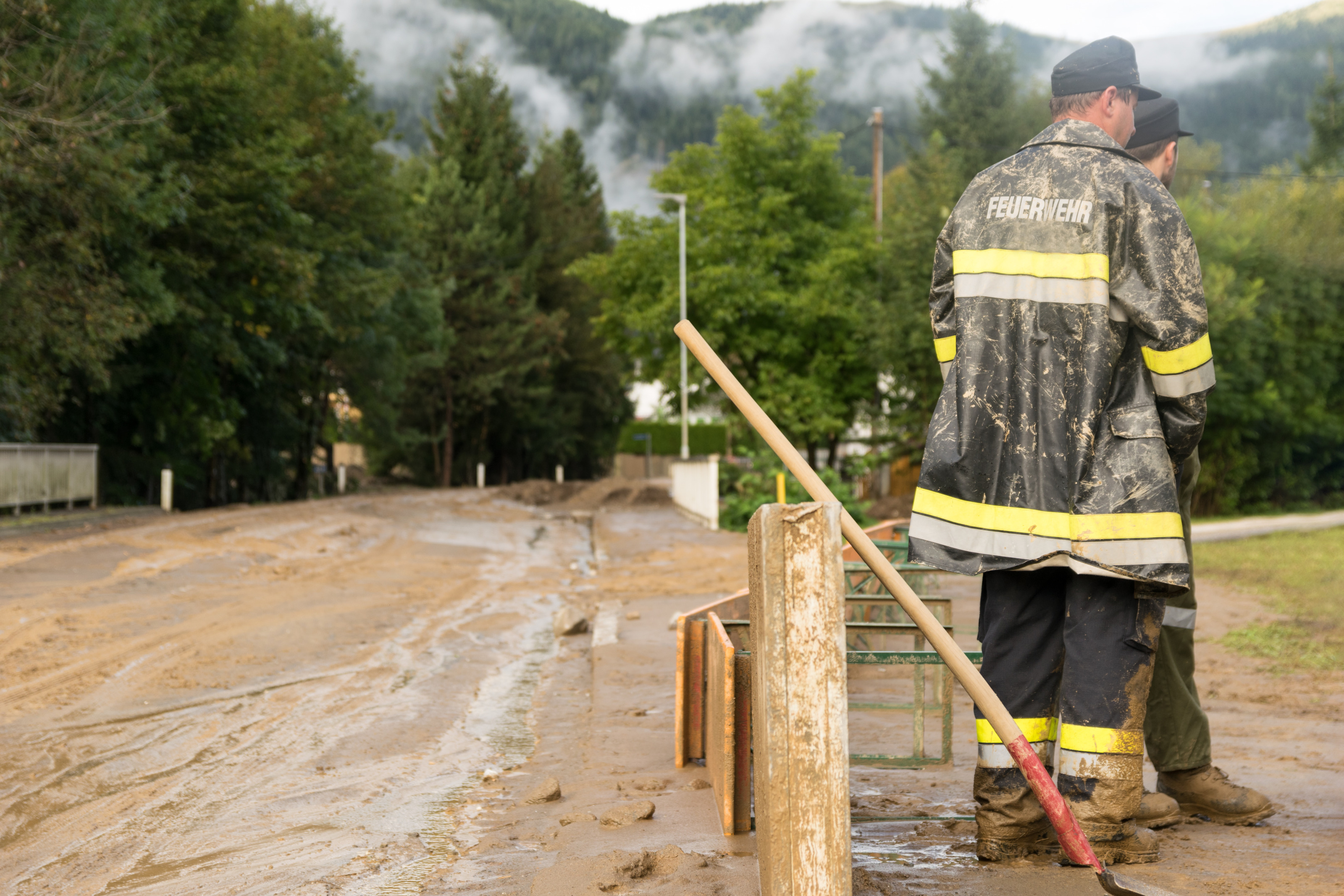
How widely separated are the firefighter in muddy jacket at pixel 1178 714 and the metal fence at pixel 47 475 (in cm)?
1873

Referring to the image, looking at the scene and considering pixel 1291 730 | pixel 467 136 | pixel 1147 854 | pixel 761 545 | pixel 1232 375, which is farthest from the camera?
pixel 467 136

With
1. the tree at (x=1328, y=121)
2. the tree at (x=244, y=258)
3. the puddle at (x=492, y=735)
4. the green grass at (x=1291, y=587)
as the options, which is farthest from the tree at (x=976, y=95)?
the puddle at (x=492, y=735)

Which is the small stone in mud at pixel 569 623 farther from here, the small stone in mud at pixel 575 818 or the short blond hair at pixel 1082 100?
the short blond hair at pixel 1082 100

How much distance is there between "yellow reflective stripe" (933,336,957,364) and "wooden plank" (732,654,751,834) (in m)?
1.15

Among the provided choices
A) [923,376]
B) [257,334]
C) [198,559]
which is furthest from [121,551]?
[923,376]

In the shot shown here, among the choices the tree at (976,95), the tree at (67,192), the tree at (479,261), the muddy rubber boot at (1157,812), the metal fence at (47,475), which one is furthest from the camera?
the tree at (479,261)

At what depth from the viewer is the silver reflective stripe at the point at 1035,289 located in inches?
119

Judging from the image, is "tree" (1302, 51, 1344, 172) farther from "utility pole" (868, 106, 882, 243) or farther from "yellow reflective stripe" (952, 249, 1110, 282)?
"yellow reflective stripe" (952, 249, 1110, 282)

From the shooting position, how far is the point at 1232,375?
22.8 m

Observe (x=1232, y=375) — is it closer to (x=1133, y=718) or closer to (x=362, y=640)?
(x=362, y=640)

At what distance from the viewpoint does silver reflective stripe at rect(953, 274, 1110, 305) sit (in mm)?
3023

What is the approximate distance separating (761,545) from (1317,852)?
2.08 meters

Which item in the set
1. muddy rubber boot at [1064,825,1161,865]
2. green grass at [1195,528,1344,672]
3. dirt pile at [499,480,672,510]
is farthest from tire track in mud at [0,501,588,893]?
dirt pile at [499,480,672,510]

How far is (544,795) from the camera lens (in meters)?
4.15
